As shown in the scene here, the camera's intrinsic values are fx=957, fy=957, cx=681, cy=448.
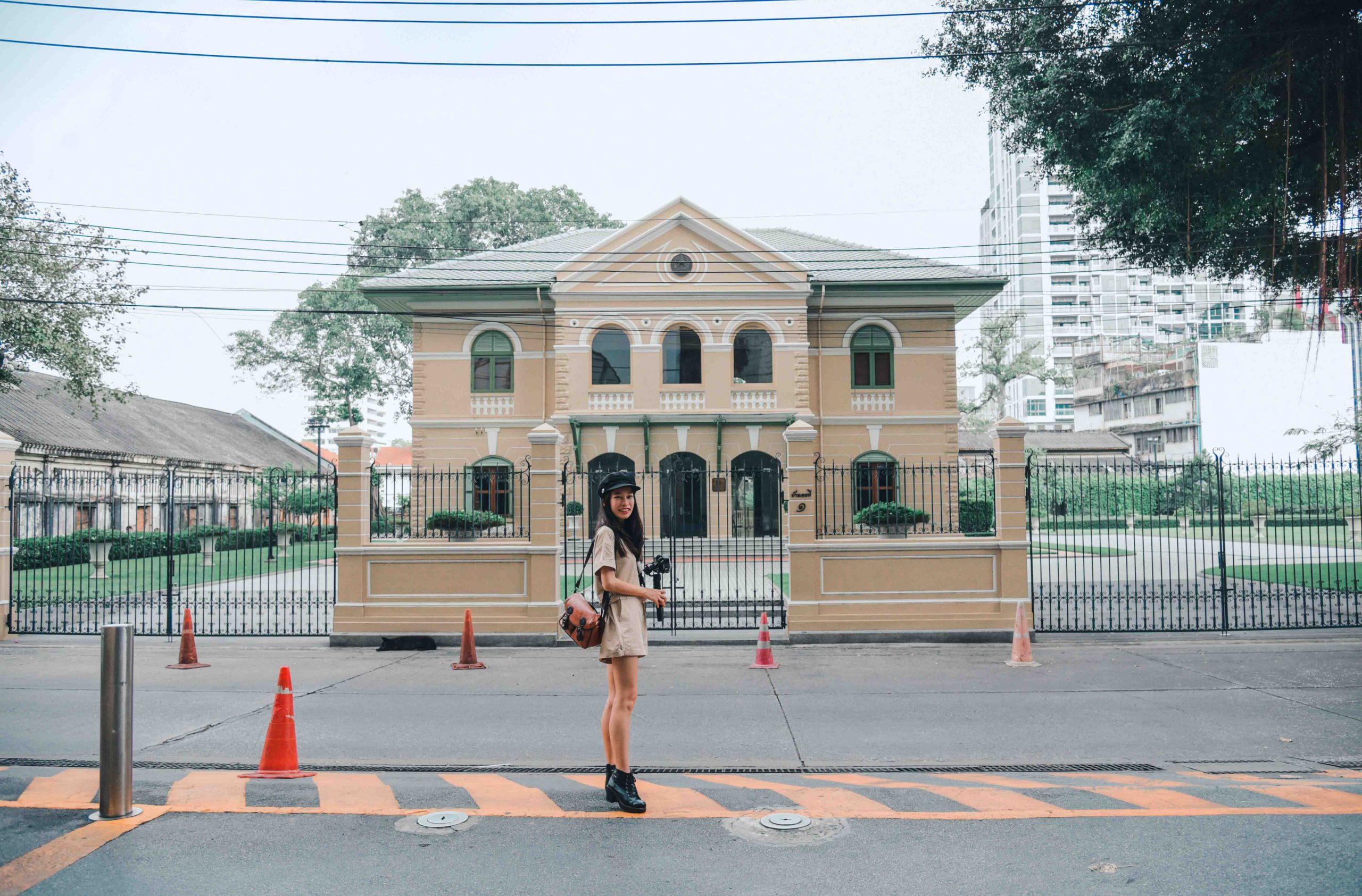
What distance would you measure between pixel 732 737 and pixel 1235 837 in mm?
3597

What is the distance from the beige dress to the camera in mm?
5426

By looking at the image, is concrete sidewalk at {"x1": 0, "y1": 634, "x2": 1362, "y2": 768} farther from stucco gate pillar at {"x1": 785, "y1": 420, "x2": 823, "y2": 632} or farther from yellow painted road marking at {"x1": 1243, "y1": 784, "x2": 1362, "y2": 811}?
yellow painted road marking at {"x1": 1243, "y1": 784, "x2": 1362, "y2": 811}

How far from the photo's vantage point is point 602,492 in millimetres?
5711

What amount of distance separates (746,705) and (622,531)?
3.82 m

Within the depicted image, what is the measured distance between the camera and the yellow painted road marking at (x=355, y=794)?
5.54m

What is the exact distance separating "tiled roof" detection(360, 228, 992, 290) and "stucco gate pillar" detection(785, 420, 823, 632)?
50.0ft

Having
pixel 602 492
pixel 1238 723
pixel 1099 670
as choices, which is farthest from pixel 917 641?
pixel 602 492

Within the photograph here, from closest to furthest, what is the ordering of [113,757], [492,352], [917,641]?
1. [113,757]
2. [917,641]
3. [492,352]

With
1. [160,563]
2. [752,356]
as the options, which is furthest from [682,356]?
[160,563]

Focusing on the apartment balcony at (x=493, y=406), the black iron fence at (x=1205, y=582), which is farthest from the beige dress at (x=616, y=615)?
the apartment balcony at (x=493, y=406)

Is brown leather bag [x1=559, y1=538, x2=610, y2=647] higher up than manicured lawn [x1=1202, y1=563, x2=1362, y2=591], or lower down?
higher up

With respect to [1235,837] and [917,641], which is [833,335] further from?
[1235,837]

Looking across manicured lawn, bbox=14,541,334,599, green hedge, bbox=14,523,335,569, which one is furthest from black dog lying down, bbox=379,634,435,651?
green hedge, bbox=14,523,335,569

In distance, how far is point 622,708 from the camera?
5445 mm
